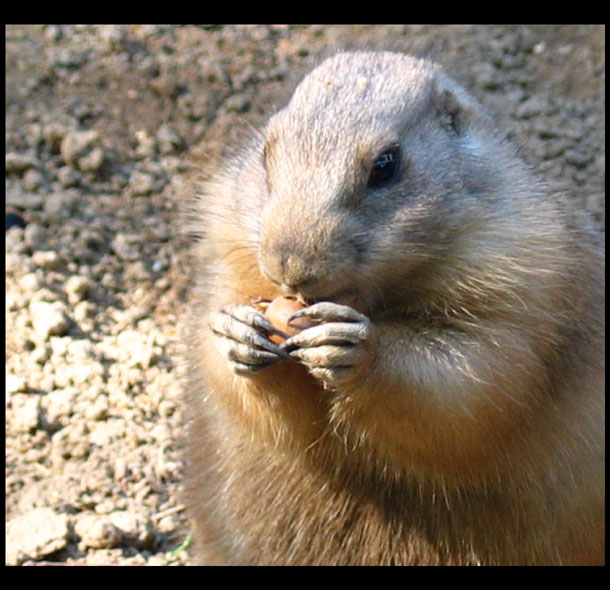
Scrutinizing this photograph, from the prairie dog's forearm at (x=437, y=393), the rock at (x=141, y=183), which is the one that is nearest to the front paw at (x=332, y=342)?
the prairie dog's forearm at (x=437, y=393)

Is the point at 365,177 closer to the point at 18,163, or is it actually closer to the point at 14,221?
the point at 14,221

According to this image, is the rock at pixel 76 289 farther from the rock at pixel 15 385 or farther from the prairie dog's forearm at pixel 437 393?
the prairie dog's forearm at pixel 437 393

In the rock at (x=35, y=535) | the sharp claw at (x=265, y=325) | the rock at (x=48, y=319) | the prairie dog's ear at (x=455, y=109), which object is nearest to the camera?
the sharp claw at (x=265, y=325)

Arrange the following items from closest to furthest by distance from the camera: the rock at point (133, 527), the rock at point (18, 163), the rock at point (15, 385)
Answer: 1. the rock at point (133, 527)
2. the rock at point (15, 385)
3. the rock at point (18, 163)

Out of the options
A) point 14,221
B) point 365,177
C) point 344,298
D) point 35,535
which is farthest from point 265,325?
point 14,221

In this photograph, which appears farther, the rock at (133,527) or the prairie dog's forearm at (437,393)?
the rock at (133,527)

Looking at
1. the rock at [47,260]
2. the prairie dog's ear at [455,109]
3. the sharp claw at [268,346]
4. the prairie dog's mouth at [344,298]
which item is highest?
the prairie dog's ear at [455,109]

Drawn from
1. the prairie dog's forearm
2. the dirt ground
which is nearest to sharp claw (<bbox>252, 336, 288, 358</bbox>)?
the prairie dog's forearm
